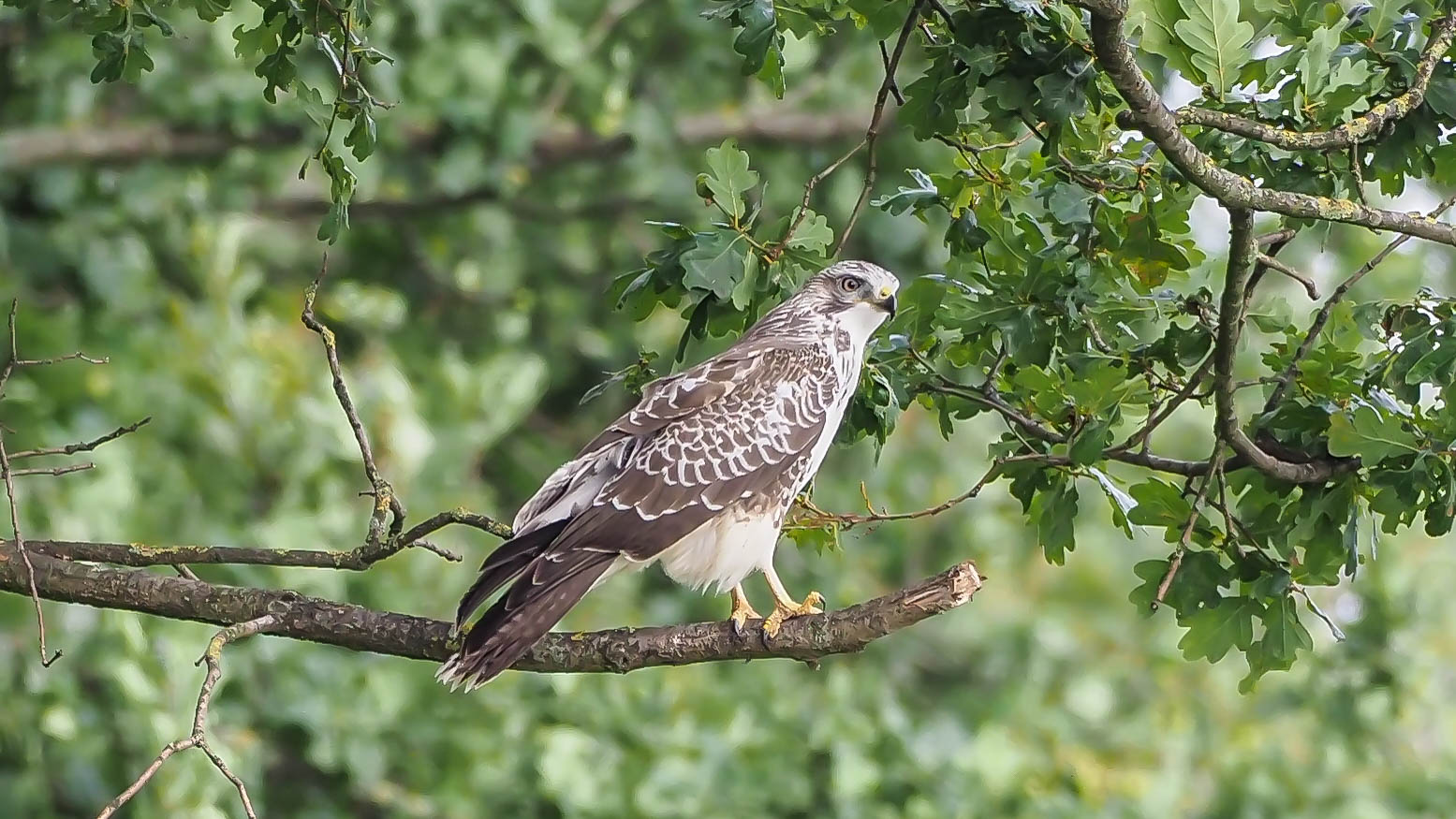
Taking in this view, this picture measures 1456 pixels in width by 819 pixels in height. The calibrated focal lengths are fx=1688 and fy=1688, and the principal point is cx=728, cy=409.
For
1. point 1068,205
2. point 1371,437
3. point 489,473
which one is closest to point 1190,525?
point 1371,437

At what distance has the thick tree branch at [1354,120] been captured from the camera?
10.8ft

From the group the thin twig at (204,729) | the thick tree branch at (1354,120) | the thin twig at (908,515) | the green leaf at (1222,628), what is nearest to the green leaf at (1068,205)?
the thick tree branch at (1354,120)

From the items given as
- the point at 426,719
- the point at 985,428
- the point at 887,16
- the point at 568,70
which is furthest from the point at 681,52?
the point at 887,16

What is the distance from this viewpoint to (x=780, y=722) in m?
7.66

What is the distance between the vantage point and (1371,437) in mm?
3377

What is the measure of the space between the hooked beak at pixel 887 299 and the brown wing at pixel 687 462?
28 cm

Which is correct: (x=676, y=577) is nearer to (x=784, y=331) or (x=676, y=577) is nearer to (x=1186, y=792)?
(x=784, y=331)

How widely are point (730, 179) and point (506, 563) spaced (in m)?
0.97

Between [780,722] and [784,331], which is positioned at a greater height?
[780,722]

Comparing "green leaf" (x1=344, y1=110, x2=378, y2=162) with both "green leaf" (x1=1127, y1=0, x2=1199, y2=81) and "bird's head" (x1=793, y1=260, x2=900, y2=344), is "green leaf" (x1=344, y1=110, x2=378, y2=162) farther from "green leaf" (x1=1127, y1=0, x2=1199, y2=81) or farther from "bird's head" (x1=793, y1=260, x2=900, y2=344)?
"green leaf" (x1=1127, y1=0, x2=1199, y2=81)

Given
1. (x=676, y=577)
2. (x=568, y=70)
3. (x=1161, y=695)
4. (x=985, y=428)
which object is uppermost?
(x=568, y=70)

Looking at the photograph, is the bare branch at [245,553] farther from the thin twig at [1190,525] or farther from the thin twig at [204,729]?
the thin twig at [1190,525]

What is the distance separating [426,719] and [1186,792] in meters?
4.03

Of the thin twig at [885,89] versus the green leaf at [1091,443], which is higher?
the thin twig at [885,89]
